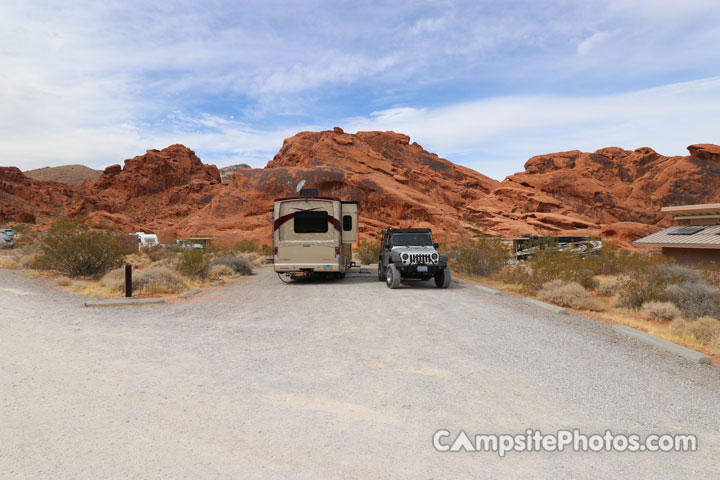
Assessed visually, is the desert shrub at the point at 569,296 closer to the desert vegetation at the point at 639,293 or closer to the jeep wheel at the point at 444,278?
the desert vegetation at the point at 639,293

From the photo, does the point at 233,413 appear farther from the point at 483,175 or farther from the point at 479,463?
the point at 483,175

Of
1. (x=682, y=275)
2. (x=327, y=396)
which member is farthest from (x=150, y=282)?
(x=682, y=275)

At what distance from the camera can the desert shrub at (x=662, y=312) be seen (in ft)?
31.6

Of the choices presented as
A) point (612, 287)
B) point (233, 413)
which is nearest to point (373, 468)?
point (233, 413)

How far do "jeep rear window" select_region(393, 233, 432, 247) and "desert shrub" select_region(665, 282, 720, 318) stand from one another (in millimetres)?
7788

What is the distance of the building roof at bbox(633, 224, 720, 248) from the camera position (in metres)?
20.9

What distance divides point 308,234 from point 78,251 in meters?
9.15

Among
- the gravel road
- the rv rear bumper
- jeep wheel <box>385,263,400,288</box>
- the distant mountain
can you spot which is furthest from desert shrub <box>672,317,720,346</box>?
the distant mountain

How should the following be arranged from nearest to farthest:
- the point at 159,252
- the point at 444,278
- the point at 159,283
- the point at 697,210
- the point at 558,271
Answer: the point at 558,271, the point at 159,283, the point at 444,278, the point at 697,210, the point at 159,252

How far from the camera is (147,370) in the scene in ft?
18.4

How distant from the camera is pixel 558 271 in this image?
44.9ft

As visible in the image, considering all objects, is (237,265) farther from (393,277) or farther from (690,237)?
(690,237)

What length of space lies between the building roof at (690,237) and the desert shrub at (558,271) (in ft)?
34.3

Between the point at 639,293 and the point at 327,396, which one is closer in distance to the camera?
the point at 327,396
